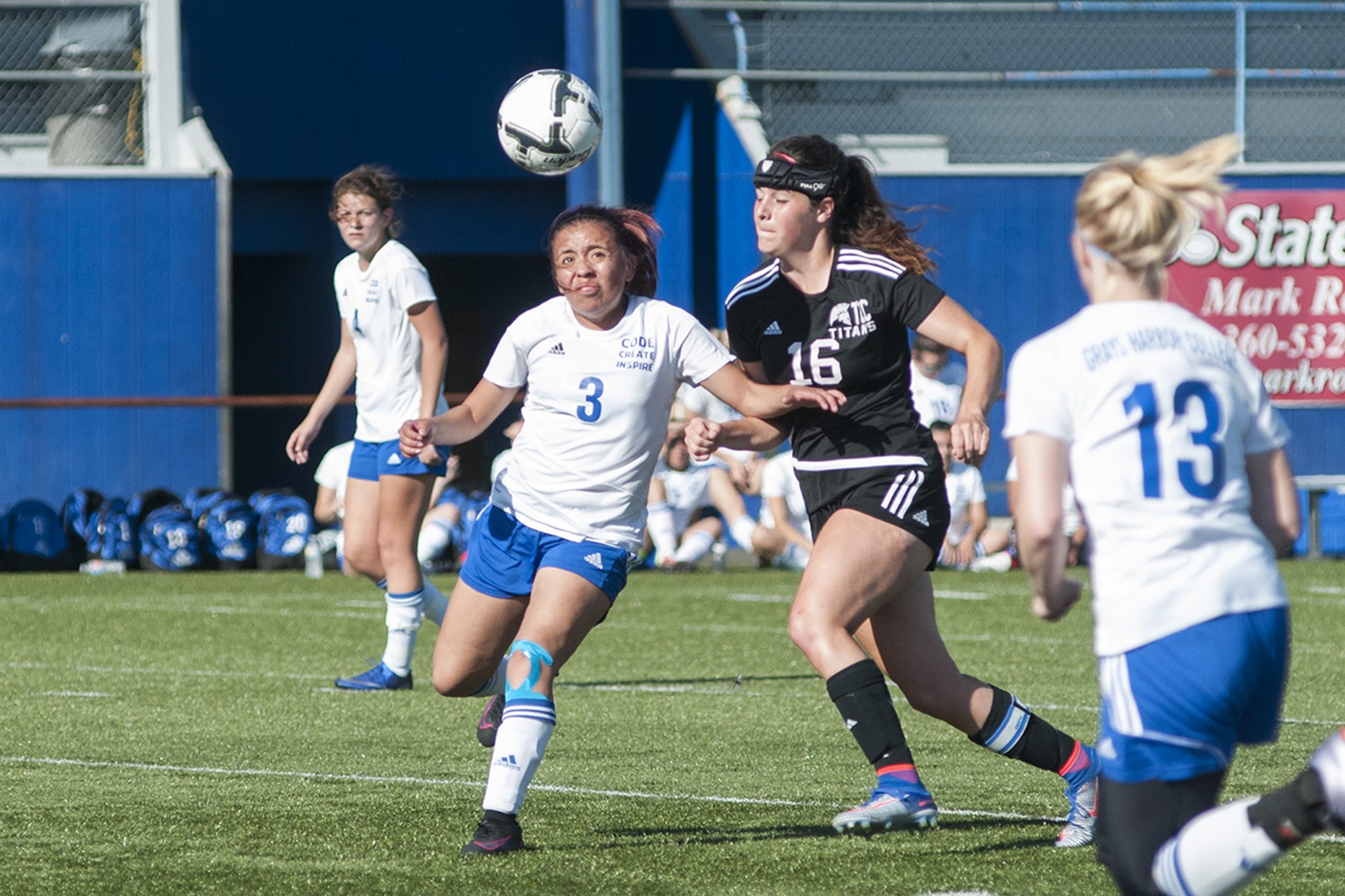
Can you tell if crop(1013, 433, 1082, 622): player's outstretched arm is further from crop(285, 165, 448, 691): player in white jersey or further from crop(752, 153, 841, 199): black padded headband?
crop(285, 165, 448, 691): player in white jersey

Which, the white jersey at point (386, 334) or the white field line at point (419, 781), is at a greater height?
the white jersey at point (386, 334)

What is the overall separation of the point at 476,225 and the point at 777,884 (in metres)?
17.3

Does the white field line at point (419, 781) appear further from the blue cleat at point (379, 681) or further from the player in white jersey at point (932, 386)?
the player in white jersey at point (932, 386)

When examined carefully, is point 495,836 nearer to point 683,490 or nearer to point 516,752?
point 516,752

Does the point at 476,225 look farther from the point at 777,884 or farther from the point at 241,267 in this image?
the point at 777,884

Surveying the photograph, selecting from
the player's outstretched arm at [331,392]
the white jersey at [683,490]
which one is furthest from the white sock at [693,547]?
the player's outstretched arm at [331,392]

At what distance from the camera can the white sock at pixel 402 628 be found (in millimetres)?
8523

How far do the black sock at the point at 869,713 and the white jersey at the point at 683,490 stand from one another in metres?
10.9

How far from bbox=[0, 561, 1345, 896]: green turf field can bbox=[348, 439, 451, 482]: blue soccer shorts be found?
988 millimetres

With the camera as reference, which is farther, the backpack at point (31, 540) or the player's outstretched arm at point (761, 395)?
the backpack at point (31, 540)

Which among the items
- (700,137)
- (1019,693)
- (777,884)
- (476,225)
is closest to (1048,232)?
(700,137)

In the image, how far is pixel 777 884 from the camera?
4684 millimetres

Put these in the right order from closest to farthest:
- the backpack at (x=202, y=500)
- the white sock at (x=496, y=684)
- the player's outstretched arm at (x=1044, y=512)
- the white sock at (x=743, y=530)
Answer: the player's outstretched arm at (x=1044, y=512) → the white sock at (x=496, y=684) → the white sock at (x=743, y=530) → the backpack at (x=202, y=500)

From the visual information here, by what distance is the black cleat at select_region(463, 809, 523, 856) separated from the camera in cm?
496
